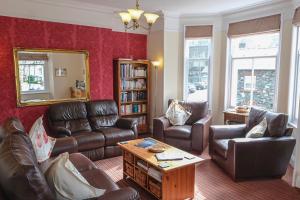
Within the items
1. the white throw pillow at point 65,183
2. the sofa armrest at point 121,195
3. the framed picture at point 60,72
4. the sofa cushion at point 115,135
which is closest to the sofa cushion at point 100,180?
the sofa armrest at point 121,195

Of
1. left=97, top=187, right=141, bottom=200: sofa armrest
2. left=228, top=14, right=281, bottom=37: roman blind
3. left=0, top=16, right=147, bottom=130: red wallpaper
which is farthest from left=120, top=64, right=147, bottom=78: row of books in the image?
left=97, top=187, right=141, bottom=200: sofa armrest

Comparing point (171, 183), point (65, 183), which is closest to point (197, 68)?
point (171, 183)

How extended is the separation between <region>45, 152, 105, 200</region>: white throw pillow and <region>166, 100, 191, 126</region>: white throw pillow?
3078mm

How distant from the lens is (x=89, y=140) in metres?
3.81

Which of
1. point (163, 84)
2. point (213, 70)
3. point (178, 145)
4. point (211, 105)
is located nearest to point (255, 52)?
point (213, 70)

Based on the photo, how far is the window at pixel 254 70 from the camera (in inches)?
175

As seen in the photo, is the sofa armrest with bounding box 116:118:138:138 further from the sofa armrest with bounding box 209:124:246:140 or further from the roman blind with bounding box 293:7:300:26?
the roman blind with bounding box 293:7:300:26

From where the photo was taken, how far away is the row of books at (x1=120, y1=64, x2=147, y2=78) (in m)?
5.17

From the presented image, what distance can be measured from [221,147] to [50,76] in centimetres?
316

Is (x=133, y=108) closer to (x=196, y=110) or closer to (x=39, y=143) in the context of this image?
(x=196, y=110)

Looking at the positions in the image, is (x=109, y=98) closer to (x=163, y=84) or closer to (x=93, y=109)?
(x=93, y=109)

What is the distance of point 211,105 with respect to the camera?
541 centimetres

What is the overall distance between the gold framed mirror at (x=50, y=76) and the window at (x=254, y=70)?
308 centimetres

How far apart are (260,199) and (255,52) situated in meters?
2.94
